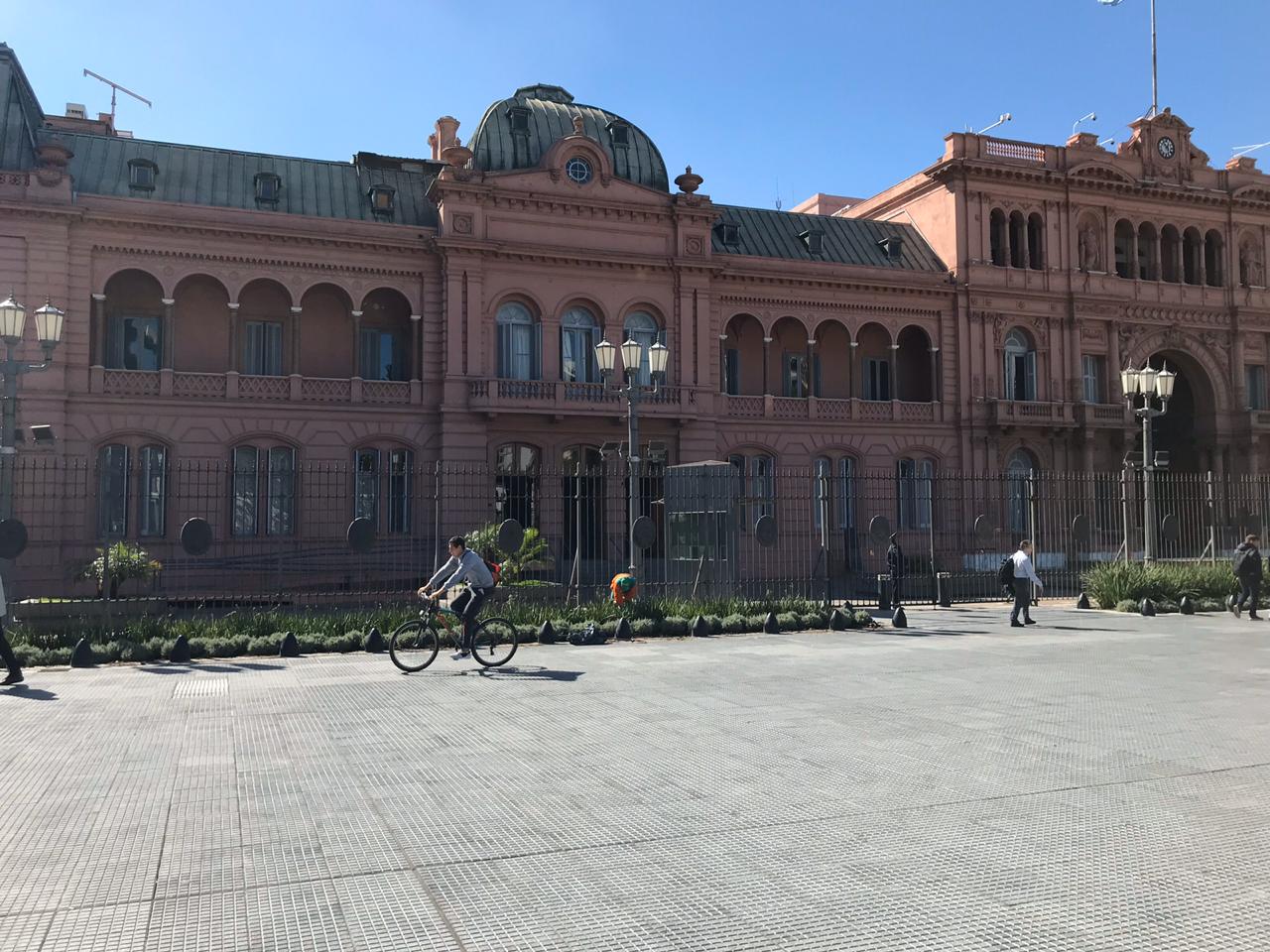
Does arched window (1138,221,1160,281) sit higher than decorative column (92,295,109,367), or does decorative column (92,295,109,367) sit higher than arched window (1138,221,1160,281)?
arched window (1138,221,1160,281)

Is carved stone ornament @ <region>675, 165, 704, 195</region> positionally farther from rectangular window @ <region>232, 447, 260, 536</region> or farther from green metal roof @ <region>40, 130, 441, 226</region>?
rectangular window @ <region>232, 447, 260, 536</region>

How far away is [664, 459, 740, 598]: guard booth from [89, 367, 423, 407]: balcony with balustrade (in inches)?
472

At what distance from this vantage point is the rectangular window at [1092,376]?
39750 mm

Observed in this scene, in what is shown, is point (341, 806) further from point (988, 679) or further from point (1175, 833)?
point (988, 679)

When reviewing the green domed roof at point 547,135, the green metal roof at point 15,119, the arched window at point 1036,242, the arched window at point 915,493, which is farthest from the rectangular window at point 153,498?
the arched window at point 1036,242

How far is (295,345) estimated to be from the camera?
31.0 metres

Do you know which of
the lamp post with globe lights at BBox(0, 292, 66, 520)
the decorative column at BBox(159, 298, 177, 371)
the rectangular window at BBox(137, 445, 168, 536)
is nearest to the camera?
the lamp post with globe lights at BBox(0, 292, 66, 520)

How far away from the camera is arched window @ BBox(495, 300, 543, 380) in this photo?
32.9 metres

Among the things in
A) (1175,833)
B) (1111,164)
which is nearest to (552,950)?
(1175,833)

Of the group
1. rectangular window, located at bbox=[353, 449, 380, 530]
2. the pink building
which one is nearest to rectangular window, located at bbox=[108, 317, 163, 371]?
the pink building

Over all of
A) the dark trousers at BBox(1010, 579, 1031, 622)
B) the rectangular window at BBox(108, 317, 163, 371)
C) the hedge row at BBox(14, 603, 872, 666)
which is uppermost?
the rectangular window at BBox(108, 317, 163, 371)

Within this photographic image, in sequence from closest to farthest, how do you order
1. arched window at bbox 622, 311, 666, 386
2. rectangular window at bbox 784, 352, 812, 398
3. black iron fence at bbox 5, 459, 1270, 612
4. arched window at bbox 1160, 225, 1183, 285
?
black iron fence at bbox 5, 459, 1270, 612
arched window at bbox 622, 311, 666, 386
rectangular window at bbox 784, 352, 812, 398
arched window at bbox 1160, 225, 1183, 285

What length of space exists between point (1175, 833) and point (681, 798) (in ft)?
10.1

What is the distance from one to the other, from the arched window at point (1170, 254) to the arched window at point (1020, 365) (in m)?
7.04
